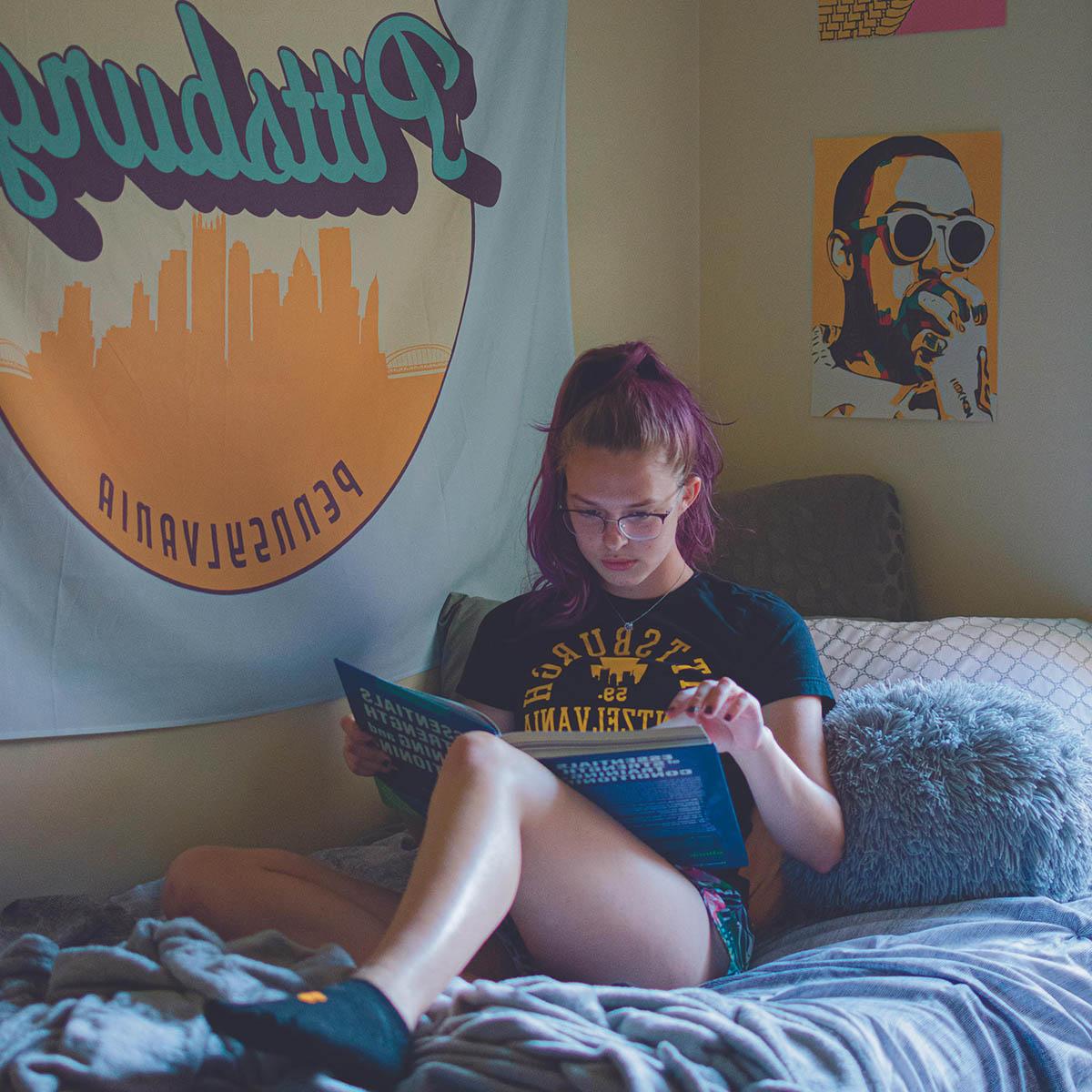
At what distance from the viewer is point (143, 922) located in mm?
1278

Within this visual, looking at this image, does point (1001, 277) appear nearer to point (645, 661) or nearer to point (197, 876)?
point (645, 661)

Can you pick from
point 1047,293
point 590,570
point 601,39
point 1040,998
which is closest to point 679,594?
point 590,570

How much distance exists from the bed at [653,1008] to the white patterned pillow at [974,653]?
3.4 inches

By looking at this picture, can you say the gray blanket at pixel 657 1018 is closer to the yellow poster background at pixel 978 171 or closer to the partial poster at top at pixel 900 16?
the yellow poster background at pixel 978 171

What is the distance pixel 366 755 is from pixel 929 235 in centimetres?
130

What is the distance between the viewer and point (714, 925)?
53.3 inches

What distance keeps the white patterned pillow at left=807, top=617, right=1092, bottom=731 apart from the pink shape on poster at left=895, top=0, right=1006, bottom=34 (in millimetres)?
972

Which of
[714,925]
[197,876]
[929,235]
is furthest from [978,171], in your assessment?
[197,876]

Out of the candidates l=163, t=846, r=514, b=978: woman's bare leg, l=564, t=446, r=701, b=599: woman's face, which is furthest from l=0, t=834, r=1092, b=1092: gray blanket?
l=564, t=446, r=701, b=599: woman's face

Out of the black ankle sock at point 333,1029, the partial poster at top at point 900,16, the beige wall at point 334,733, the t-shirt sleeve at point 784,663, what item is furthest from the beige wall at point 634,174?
the black ankle sock at point 333,1029

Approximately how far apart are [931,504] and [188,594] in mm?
1253

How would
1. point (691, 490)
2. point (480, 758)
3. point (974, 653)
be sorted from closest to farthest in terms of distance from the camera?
point (480, 758)
point (691, 490)
point (974, 653)

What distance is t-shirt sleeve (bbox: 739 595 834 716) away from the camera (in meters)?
1.44

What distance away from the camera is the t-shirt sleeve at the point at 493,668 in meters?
1.59
